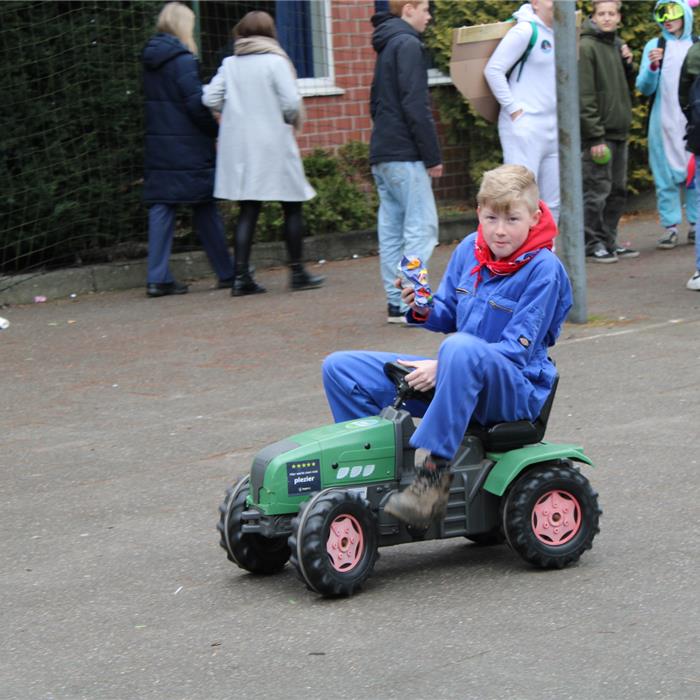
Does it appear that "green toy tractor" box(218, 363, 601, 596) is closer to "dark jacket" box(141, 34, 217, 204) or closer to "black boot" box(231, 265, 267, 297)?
"black boot" box(231, 265, 267, 297)

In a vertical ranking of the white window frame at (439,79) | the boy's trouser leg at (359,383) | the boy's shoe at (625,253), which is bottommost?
the boy's shoe at (625,253)

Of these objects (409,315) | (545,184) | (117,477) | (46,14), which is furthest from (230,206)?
(409,315)

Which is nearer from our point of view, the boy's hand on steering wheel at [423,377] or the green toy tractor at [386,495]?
the green toy tractor at [386,495]

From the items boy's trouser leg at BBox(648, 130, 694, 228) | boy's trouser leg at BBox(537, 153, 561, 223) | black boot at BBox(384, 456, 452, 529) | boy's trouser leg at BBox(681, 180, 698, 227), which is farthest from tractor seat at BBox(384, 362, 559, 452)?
boy's trouser leg at BBox(648, 130, 694, 228)

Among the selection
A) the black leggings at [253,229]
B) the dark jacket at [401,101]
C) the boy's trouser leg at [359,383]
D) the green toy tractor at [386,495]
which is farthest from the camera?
the black leggings at [253,229]

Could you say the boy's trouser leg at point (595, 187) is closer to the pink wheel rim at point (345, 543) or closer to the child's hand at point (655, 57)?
the child's hand at point (655, 57)

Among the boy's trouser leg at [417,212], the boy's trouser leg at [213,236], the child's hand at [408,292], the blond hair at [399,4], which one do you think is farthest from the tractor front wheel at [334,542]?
the boy's trouser leg at [213,236]

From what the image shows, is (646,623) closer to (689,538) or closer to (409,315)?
(689,538)

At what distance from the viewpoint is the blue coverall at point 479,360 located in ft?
14.6

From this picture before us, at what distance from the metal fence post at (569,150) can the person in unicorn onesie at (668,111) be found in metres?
2.78

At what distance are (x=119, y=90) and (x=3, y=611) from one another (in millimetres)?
7623

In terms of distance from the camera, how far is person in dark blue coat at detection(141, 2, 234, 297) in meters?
10.9

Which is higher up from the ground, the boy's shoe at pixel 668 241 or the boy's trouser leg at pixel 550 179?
the boy's trouser leg at pixel 550 179

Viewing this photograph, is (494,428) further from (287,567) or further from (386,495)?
(287,567)
